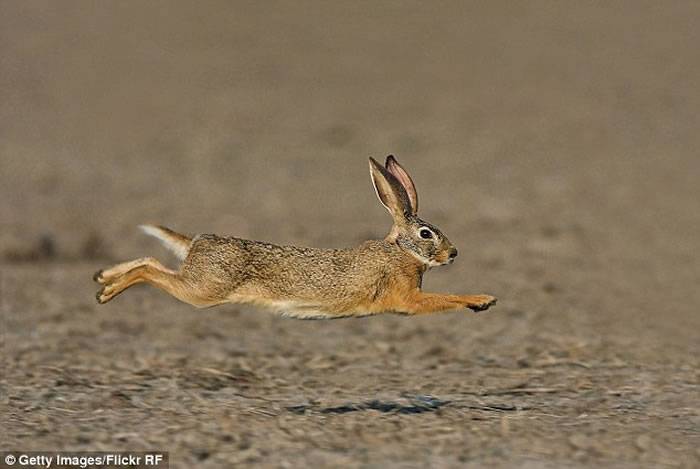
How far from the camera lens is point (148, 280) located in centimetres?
758

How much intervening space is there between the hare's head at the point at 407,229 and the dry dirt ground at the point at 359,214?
101 centimetres

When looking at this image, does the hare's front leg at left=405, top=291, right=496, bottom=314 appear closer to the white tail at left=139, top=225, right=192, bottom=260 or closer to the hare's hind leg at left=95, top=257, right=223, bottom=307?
the hare's hind leg at left=95, top=257, right=223, bottom=307

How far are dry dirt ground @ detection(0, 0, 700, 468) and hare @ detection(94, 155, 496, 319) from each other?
2.36 feet

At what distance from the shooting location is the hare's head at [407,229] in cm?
769

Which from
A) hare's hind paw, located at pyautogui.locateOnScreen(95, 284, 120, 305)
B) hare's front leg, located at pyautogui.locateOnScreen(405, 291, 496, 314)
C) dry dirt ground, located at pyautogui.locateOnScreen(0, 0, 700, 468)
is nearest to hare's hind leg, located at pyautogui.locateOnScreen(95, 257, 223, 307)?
hare's hind paw, located at pyautogui.locateOnScreen(95, 284, 120, 305)

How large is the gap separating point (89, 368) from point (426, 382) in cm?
262

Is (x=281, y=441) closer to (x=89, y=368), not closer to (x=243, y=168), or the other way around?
(x=89, y=368)

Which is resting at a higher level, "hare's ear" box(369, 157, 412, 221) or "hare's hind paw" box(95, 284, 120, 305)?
"hare's ear" box(369, 157, 412, 221)

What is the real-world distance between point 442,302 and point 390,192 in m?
0.82

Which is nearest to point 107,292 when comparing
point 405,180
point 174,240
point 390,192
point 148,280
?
point 148,280

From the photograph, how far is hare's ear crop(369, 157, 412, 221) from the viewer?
769 cm

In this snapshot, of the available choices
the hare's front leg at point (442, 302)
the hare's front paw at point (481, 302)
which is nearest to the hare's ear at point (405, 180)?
the hare's front leg at point (442, 302)

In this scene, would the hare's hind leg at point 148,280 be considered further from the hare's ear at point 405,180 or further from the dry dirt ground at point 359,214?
the hare's ear at point 405,180

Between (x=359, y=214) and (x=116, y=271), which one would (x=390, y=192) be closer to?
(x=116, y=271)
